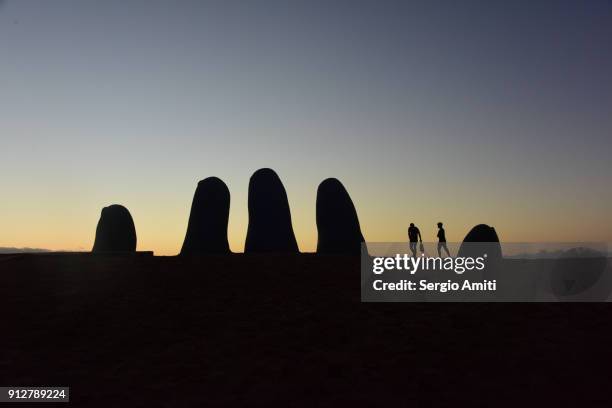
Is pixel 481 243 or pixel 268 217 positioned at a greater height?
pixel 268 217

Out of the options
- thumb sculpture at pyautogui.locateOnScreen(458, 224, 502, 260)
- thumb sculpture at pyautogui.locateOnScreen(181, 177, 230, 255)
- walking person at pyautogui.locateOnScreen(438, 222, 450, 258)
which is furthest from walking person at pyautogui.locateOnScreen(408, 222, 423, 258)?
thumb sculpture at pyautogui.locateOnScreen(181, 177, 230, 255)

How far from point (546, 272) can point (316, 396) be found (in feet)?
43.1

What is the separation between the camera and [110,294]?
52.6ft

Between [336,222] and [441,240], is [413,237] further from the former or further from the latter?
[336,222]

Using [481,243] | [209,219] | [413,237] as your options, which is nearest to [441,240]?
[413,237]

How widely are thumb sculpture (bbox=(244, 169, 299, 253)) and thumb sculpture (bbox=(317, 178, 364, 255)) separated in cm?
233

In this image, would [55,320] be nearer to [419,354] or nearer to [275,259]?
[419,354]

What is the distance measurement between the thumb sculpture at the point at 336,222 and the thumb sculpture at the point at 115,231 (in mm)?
16330

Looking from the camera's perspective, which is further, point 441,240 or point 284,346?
point 441,240

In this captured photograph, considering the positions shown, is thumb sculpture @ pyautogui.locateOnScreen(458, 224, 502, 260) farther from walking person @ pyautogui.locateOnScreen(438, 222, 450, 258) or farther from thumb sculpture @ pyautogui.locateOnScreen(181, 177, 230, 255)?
thumb sculpture @ pyautogui.locateOnScreen(181, 177, 230, 255)

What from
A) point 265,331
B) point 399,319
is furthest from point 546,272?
point 265,331

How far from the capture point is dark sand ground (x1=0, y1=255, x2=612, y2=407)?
820 cm

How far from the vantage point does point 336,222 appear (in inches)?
1548

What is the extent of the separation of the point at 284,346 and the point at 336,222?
28578 mm
